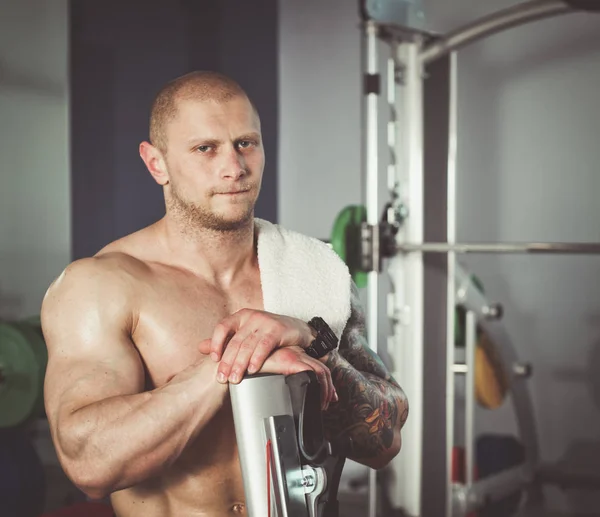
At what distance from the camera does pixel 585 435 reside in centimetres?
386

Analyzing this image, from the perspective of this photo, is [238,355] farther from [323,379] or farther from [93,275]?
[93,275]

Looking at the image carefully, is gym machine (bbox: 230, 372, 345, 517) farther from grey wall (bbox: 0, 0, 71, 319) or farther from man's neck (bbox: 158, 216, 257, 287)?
grey wall (bbox: 0, 0, 71, 319)

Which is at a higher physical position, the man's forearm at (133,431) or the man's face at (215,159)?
the man's face at (215,159)

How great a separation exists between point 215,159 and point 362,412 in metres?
0.57

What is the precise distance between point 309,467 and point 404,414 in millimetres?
536

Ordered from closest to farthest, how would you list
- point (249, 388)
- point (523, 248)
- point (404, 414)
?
point (249, 388) → point (404, 414) → point (523, 248)

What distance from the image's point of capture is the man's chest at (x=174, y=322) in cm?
146

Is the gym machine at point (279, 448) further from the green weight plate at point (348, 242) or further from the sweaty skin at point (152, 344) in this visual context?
the green weight plate at point (348, 242)

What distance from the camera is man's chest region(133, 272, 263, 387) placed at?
1.46 metres

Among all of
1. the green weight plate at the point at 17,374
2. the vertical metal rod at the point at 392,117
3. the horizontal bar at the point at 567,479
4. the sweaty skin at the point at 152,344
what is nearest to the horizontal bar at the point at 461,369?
the vertical metal rod at the point at 392,117

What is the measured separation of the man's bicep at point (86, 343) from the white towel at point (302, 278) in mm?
301

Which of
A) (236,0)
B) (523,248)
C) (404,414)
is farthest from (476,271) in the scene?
(404,414)

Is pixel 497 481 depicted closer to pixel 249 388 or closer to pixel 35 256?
pixel 35 256

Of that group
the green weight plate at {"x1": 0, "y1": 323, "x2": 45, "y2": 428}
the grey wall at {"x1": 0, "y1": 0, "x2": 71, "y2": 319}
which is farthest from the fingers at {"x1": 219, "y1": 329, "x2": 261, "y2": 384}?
the grey wall at {"x1": 0, "y1": 0, "x2": 71, "y2": 319}
